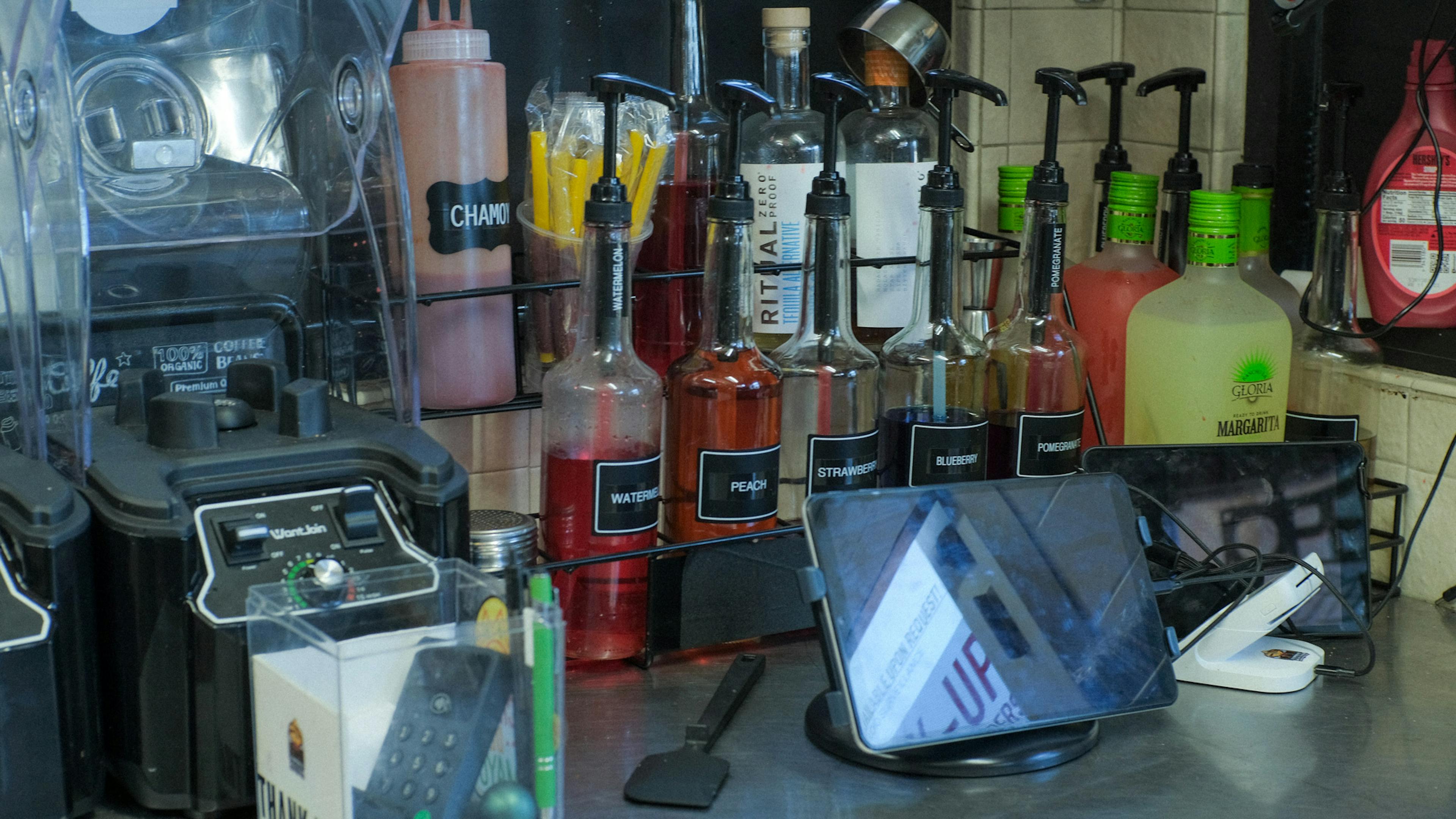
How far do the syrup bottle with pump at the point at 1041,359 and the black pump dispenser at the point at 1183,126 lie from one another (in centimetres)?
13

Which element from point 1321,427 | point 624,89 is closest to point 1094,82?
point 1321,427

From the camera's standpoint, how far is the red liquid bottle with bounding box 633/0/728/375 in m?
1.23

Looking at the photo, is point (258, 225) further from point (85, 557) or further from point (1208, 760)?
point (1208, 760)

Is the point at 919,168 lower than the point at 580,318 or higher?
higher

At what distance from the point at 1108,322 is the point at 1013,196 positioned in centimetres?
15

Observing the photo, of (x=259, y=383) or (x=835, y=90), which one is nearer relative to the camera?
(x=259, y=383)

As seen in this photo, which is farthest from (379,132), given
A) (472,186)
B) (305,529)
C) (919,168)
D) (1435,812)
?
(1435,812)

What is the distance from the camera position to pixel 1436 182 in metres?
1.28

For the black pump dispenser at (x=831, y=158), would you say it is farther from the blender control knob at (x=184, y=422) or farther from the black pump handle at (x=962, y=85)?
the blender control knob at (x=184, y=422)

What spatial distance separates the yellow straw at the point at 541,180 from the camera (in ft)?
3.84

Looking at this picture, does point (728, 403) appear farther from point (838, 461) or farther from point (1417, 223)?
point (1417, 223)

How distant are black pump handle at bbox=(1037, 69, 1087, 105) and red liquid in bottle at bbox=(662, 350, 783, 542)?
1.07ft

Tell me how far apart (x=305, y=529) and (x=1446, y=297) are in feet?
3.19

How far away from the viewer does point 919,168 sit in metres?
1.28
